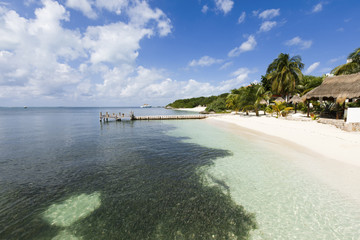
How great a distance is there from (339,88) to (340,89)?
0.89 feet

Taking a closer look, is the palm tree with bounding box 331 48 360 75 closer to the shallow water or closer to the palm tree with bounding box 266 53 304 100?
the palm tree with bounding box 266 53 304 100

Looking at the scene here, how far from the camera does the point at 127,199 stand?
4.89 metres

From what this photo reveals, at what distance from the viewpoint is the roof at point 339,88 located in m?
13.7

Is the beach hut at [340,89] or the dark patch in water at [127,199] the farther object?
the beach hut at [340,89]

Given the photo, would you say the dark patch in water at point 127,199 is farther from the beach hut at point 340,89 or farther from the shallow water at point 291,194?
the beach hut at point 340,89

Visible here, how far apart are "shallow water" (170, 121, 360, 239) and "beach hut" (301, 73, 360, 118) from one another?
10.3 m

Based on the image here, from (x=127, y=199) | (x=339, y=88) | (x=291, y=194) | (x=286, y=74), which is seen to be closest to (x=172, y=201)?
(x=127, y=199)

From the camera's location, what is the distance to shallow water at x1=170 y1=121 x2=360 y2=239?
3.65 metres

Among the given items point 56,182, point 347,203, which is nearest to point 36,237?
point 56,182

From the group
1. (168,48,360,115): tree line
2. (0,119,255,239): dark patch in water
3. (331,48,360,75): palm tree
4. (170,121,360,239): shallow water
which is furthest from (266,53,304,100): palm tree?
(0,119,255,239): dark patch in water

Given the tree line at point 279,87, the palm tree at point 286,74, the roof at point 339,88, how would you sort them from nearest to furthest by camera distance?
1. the roof at point 339,88
2. the tree line at point 279,87
3. the palm tree at point 286,74

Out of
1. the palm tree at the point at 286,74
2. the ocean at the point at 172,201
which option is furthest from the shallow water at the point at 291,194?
the palm tree at the point at 286,74

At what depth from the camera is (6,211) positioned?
443 centimetres

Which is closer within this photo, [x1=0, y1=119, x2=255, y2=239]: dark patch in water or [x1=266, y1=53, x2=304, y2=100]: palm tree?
[x1=0, y1=119, x2=255, y2=239]: dark patch in water
